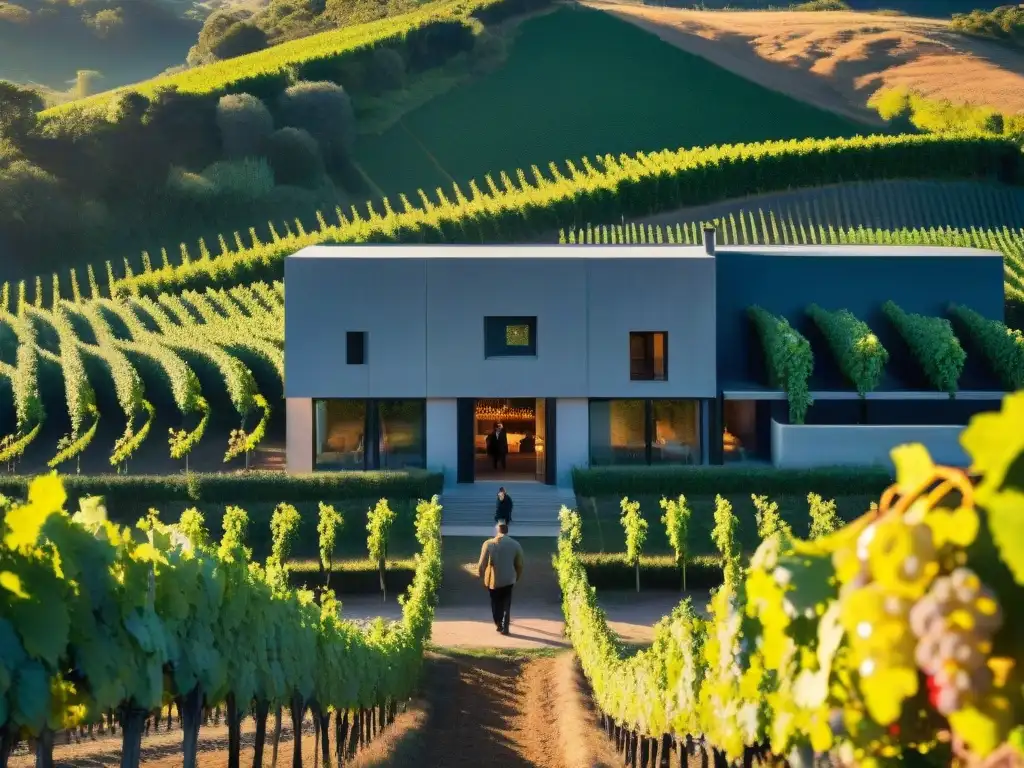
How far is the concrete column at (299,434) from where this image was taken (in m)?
26.3

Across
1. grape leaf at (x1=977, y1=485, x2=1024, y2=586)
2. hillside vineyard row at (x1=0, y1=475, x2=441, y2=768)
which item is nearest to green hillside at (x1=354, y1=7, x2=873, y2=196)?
hillside vineyard row at (x1=0, y1=475, x2=441, y2=768)

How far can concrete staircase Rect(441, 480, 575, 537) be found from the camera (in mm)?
23766

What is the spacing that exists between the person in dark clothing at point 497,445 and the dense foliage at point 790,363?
5088 millimetres

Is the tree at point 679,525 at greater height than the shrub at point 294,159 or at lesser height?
lesser

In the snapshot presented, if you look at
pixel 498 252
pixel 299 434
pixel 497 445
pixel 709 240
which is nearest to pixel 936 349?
pixel 709 240

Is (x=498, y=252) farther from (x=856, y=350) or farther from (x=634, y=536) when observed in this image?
(x=634, y=536)

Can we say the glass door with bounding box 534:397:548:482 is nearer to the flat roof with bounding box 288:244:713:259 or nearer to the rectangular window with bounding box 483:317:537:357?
the rectangular window with bounding box 483:317:537:357

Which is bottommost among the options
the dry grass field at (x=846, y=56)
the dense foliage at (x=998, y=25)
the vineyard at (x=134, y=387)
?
the vineyard at (x=134, y=387)

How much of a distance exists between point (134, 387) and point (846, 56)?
5912 centimetres

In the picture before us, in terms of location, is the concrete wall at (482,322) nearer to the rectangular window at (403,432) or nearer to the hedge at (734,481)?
the rectangular window at (403,432)

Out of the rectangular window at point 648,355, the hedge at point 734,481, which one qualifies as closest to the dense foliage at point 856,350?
the hedge at point 734,481

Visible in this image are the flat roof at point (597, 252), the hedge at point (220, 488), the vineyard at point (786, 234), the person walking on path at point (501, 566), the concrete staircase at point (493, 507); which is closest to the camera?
the person walking on path at point (501, 566)

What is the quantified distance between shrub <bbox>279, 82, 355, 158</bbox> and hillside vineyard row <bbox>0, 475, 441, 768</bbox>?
5523 centimetres

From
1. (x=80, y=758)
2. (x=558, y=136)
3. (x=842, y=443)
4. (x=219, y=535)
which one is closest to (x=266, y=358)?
(x=219, y=535)
